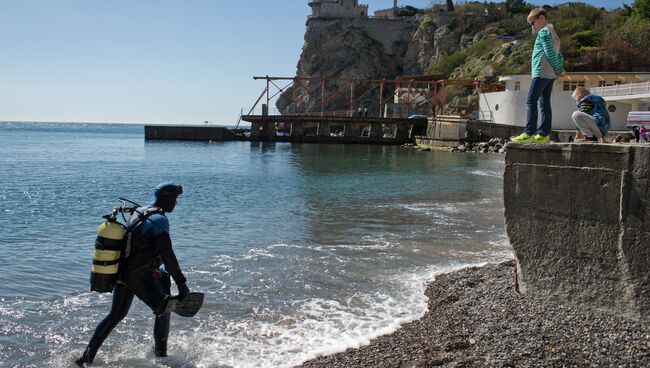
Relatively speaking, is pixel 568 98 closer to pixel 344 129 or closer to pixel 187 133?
pixel 344 129

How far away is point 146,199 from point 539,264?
64.5 ft

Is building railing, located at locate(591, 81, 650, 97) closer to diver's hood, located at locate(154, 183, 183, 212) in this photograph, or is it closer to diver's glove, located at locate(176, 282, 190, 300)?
diver's hood, located at locate(154, 183, 183, 212)

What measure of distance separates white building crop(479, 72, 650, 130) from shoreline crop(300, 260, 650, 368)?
4045 centimetres

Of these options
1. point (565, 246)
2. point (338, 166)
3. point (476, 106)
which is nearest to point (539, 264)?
point (565, 246)

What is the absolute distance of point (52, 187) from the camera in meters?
27.4

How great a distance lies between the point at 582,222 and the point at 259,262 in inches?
260

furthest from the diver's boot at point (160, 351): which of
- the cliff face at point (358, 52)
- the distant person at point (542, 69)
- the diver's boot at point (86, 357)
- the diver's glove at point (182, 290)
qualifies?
the cliff face at point (358, 52)

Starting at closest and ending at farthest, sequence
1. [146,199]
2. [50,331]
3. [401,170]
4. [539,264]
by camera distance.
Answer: [539,264]
[50,331]
[146,199]
[401,170]

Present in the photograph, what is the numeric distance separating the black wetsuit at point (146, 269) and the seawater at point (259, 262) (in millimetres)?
784

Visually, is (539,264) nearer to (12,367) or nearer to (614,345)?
(614,345)

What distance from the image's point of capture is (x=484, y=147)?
5025 cm

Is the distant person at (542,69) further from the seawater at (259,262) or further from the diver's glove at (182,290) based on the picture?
the diver's glove at (182,290)

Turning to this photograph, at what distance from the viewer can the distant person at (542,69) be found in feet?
24.6

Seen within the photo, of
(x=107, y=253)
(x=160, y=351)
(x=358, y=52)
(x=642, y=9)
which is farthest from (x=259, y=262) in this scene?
(x=358, y=52)
